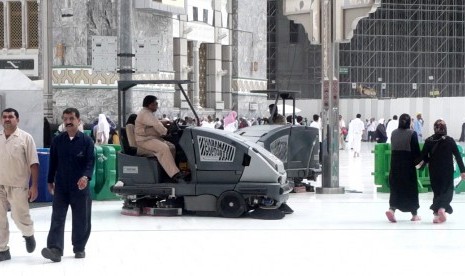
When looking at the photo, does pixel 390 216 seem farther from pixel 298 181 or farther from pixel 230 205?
pixel 298 181

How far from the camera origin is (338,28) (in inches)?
806

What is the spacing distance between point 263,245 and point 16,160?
2944 millimetres

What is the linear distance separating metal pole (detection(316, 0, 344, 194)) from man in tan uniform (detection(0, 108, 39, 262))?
10038 mm

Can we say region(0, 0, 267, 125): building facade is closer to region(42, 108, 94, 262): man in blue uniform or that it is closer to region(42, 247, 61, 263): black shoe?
region(42, 108, 94, 262): man in blue uniform

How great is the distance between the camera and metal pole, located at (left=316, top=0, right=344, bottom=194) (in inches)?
807

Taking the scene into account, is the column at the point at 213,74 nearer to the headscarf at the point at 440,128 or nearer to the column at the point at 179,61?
the column at the point at 179,61

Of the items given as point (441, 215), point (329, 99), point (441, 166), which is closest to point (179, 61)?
point (329, 99)

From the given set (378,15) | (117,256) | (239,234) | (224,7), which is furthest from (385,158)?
(378,15)

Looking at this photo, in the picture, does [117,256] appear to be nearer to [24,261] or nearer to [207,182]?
[24,261]

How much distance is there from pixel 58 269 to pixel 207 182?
554 cm

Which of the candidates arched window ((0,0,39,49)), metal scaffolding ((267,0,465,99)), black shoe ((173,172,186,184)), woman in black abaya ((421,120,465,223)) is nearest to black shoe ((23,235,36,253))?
black shoe ((173,172,186,184))

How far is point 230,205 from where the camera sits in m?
15.6

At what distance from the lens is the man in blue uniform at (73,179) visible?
36.4 feet

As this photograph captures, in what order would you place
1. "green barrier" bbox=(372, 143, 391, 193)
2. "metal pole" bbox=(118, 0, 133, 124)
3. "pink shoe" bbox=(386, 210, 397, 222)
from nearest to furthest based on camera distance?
"pink shoe" bbox=(386, 210, 397, 222) < "metal pole" bbox=(118, 0, 133, 124) < "green barrier" bbox=(372, 143, 391, 193)
